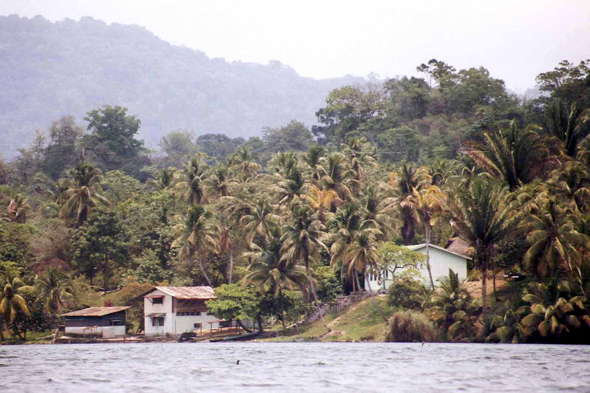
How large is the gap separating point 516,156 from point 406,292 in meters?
15.9

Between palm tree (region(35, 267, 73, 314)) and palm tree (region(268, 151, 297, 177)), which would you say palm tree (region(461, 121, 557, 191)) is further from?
palm tree (region(35, 267, 73, 314))

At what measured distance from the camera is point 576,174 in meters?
59.8

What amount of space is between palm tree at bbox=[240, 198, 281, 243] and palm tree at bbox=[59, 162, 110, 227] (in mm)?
23366

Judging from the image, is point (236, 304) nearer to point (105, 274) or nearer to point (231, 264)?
point (231, 264)

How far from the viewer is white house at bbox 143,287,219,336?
7550cm

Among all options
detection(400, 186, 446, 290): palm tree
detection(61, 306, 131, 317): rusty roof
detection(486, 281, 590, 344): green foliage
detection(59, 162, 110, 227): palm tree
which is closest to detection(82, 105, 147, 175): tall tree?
detection(59, 162, 110, 227): palm tree

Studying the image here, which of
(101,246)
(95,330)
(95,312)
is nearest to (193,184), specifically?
(101,246)

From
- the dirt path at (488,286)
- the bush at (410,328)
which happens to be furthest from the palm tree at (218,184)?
the bush at (410,328)

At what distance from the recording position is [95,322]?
74.8m

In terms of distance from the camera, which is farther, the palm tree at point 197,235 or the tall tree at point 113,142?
the tall tree at point 113,142

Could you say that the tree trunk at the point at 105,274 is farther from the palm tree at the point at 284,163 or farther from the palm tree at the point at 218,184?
the palm tree at the point at 284,163

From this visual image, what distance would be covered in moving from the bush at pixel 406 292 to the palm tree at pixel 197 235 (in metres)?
22.2

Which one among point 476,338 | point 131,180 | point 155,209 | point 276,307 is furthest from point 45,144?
point 476,338

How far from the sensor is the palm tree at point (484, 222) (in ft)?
183
